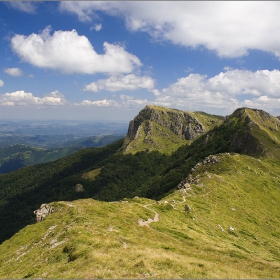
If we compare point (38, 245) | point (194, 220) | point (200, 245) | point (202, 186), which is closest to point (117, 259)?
point (200, 245)

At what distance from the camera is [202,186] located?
223 feet

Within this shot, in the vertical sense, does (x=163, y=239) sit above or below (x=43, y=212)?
above

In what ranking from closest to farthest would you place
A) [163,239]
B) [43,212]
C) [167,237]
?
[163,239], [167,237], [43,212]

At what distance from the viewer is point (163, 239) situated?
110 ft

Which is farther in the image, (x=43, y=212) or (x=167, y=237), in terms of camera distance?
(x=43, y=212)

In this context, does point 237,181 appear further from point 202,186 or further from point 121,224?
point 121,224

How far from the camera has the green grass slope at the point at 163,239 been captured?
68.8ft

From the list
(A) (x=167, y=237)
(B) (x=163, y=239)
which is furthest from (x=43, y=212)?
(A) (x=167, y=237)

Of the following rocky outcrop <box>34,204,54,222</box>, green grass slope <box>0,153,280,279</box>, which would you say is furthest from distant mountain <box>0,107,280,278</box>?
rocky outcrop <box>34,204,54,222</box>

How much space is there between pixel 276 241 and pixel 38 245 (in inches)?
1747

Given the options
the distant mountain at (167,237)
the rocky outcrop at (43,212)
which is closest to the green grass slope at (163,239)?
the distant mountain at (167,237)

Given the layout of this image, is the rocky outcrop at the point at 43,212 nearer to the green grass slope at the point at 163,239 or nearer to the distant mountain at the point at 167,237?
the distant mountain at the point at 167,237

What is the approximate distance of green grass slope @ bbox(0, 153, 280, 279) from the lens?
2098 cm

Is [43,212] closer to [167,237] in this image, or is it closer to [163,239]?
[163,239]
